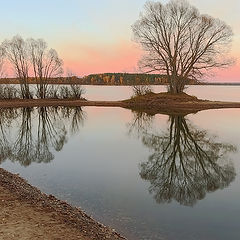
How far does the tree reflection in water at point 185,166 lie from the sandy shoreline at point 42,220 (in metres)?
3.11

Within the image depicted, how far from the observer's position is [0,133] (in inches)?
933

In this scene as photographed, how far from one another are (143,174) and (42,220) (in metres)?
6.18

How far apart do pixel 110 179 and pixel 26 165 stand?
14.6ft

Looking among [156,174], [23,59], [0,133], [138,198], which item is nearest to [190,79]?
[23,59]

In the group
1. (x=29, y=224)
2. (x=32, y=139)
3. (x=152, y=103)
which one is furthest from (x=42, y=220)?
(x=152, y=103)

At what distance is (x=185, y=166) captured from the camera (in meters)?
14.3

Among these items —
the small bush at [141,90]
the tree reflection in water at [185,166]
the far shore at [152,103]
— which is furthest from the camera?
the small bush at [141,90]

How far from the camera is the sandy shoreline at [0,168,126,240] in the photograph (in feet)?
21.6

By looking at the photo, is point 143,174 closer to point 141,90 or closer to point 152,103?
point 152,103

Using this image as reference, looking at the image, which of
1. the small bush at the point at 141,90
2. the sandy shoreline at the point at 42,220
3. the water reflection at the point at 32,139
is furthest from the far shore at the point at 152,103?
the sandy shoreline at the point at 42,220

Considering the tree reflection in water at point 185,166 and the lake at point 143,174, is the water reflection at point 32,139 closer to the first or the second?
the lake at point 143,174

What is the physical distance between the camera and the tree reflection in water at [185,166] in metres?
10.9

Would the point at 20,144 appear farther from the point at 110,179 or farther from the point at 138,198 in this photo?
the point at 138,198

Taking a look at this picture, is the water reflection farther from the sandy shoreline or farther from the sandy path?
the sandy path
